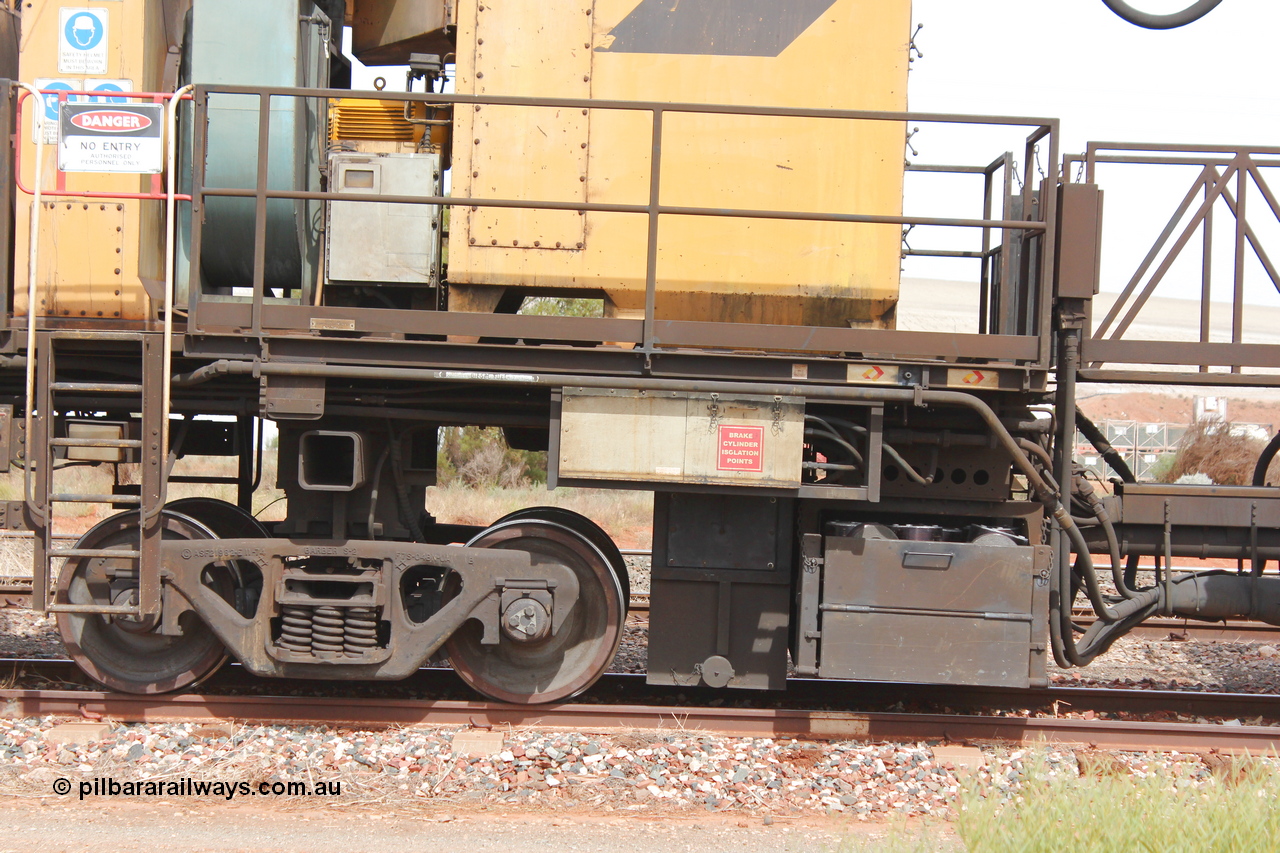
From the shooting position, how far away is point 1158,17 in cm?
646

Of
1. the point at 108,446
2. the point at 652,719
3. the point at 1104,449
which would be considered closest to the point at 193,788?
the point at 108,446

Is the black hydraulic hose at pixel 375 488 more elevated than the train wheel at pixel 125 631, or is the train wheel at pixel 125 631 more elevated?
the black hydraulic hose at pixel 375 488

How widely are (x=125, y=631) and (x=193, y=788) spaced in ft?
4.72

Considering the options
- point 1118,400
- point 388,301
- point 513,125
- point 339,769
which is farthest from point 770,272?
point 1118,400

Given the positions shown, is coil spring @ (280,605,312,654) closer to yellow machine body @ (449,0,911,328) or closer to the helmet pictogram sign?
yellow machine body @ (449,0,911,328)

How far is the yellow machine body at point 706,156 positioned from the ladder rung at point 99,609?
2413 mm

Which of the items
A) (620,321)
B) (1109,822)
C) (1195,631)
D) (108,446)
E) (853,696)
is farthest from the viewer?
(1195,631)

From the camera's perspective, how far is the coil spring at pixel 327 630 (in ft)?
17.0

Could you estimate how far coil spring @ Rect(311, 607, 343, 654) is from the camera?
5195 millimetres

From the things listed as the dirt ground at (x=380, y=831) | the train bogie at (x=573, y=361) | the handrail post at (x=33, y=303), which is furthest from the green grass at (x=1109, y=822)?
the handrail post at (x=33, y=303)

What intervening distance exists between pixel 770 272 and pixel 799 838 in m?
2.97

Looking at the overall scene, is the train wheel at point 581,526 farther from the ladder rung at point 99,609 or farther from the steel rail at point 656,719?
the ladder rung at point 99,609

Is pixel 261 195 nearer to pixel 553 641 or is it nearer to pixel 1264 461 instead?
pixel 553 641

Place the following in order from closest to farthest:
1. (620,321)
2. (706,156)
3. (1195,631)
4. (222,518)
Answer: (620,321)
(706,156)
(222,518)
(1195,631)
